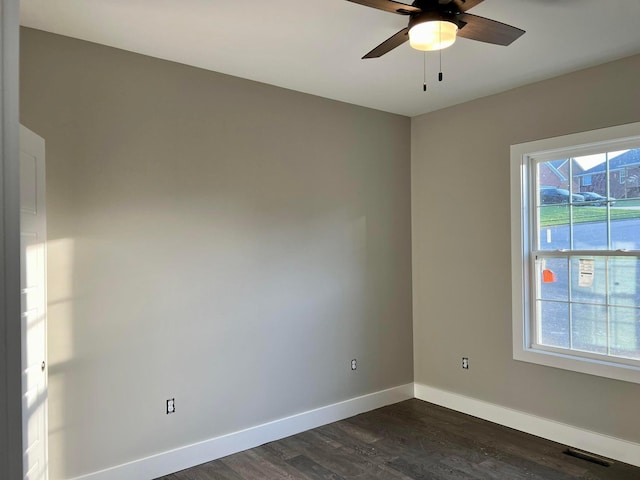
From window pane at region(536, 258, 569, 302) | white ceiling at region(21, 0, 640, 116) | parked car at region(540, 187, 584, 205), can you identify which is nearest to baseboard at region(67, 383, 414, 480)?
window pane at region(536, 258, 569, 302)

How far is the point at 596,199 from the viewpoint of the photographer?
3.46 m

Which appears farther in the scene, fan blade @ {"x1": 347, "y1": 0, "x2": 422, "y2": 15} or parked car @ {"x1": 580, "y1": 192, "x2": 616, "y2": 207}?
parked car @ {"x1": 580, "y1": 192, "x2": 616, "y2": 207}

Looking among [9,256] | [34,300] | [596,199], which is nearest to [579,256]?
[596,199]

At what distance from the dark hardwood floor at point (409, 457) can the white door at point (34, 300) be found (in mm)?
952

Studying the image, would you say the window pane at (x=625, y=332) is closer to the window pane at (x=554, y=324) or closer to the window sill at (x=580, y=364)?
the window sill at (x=580, y=364)

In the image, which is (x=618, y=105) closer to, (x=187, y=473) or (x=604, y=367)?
(x=604, y=367)

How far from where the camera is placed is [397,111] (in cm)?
447

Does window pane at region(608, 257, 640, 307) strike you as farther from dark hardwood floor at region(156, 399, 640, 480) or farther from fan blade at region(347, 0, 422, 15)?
fan blade at region(347, 0, 422, 15)

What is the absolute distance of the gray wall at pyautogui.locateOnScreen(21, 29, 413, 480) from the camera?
281cm

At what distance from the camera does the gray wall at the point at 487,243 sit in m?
3.33

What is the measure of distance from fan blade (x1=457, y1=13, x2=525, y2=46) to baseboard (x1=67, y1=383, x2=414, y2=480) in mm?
3020

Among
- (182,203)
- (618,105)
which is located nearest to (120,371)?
(182,203)

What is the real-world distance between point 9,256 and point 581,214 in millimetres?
3863

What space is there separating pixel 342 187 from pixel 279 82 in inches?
41.5
